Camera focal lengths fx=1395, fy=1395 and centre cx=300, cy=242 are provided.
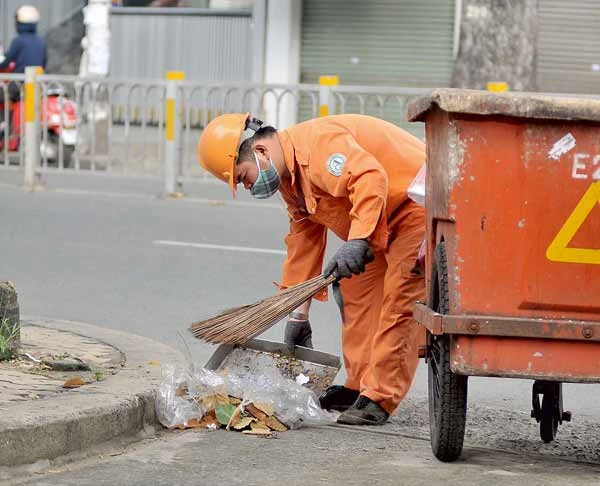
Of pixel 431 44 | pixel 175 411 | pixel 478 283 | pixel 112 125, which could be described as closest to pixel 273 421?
pixel 175 411

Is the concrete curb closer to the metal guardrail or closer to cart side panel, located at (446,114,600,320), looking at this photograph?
cart side panel, located at (446,114,600,320)

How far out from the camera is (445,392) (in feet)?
14.9

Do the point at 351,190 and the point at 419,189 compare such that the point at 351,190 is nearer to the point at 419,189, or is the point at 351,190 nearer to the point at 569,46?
the point at 419,189

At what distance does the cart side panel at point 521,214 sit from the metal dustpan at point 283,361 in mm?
1197

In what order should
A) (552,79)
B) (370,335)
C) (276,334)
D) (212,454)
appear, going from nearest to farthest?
(212,454) → (370,335) → (276,334) → (552,79)

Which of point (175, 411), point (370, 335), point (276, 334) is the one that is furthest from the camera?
point (276, 334)

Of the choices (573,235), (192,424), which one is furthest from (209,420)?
(573,235)

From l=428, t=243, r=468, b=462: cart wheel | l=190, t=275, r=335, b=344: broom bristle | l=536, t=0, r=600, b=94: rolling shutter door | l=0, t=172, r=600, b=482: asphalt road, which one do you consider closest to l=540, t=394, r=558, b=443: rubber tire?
l=0, t=172, r=600, b=482: asphalt road

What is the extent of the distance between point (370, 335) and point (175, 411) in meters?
0.90

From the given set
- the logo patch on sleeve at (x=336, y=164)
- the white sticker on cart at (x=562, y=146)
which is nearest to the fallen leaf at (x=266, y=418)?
the logo patch on sleeve at (x=336, y=164)

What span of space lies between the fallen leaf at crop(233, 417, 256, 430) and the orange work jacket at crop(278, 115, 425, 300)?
2.22 ft

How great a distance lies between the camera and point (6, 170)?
47.2ft

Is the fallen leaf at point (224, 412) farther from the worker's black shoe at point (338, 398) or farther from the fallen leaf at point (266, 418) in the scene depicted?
the worker's black shoe at point (338, 398)

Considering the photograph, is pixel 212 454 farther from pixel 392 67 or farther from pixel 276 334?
Result: pixel 392 67
